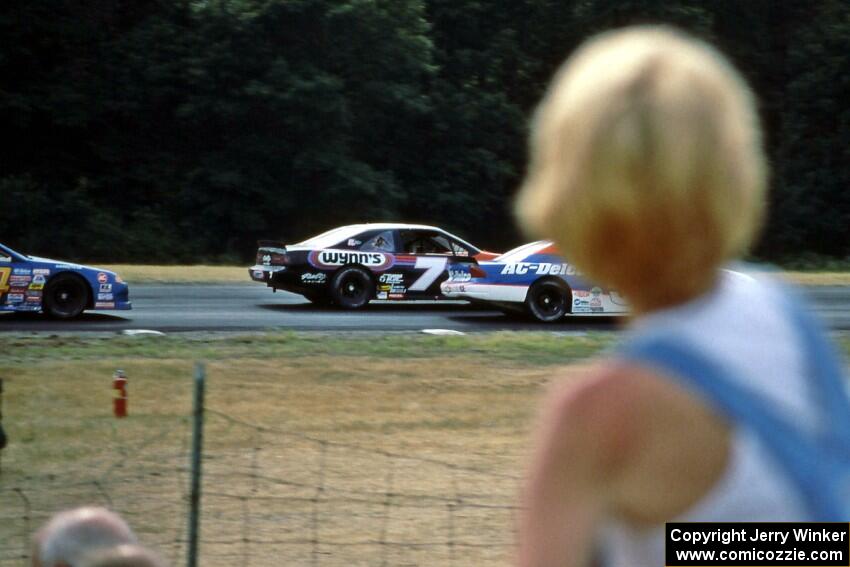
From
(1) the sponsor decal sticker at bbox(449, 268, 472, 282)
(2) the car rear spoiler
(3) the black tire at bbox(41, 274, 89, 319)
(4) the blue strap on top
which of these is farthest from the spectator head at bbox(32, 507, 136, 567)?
(2) the car rear spoiler

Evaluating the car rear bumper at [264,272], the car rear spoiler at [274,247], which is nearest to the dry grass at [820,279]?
the car rear spoiler at [274,247]

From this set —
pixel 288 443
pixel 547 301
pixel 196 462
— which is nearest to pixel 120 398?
pixel 288 443

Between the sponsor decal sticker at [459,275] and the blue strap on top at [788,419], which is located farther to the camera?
the sponsor decal sticker at [459,275]

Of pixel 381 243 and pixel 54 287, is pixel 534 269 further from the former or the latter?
pixel 54 287

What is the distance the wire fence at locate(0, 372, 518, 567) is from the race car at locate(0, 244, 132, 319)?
29.5ft

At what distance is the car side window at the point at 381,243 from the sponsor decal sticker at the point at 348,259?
0.36 feet

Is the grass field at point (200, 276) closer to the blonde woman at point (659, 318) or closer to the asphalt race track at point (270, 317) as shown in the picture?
the asphalt race track at point (270, 317)

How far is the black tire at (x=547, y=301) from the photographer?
1873 cm

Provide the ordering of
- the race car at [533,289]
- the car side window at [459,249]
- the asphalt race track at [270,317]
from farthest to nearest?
the car side window at [459,249], the race car at [533,289], the asphalt race track at [270,317]

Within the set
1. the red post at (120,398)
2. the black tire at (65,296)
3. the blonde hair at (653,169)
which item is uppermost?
the blonde hair at (653,169)

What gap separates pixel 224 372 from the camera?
12391mm

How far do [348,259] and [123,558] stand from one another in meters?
18.6

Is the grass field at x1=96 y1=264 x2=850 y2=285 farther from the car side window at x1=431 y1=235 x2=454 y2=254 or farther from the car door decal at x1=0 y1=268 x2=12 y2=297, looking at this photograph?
the car door decal at x1=0 y1=268 x2=12 y2=297

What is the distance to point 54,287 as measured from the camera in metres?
17.6
